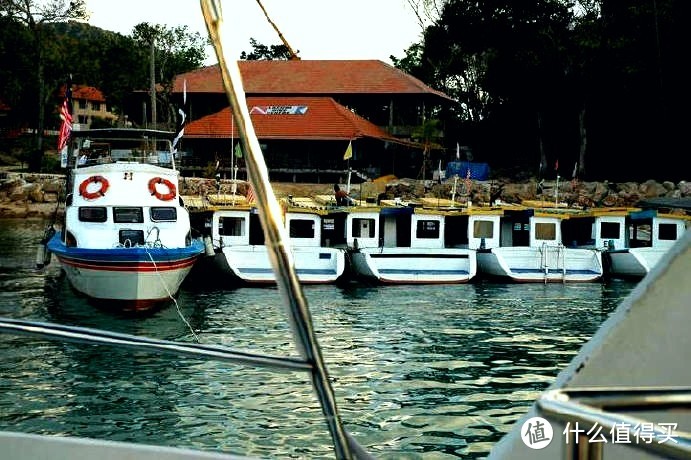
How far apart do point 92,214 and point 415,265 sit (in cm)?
884

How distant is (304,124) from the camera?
45.4 m

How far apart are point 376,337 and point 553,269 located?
9.86 meters

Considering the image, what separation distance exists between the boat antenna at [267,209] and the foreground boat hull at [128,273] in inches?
618

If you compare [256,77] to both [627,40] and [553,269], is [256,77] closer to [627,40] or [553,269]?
[627,40]

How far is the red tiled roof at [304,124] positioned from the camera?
4419 cm

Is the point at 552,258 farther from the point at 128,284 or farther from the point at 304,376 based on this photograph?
the point at 304,376

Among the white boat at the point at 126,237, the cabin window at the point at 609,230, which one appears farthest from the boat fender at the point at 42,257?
the cabin window at the point at 609,230

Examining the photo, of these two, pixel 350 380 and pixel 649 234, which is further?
pixel 649 234

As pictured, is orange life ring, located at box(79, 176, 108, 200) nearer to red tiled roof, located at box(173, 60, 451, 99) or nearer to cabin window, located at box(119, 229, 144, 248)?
cabin window, located at box(119, 229, 144, 248)

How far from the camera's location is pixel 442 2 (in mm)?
48125

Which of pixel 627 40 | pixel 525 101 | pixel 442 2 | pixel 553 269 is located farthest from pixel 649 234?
pixel 442 2

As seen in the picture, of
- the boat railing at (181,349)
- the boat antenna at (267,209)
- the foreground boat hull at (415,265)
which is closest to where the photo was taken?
the boat antenna at (267,209)

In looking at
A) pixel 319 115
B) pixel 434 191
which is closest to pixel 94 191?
pixel 434 191

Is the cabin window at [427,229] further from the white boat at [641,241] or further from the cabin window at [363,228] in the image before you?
the white boat at [641,241]
